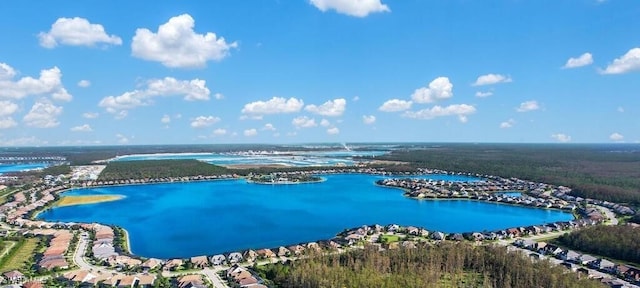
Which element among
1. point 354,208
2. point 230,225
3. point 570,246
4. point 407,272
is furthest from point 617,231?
point 230,225

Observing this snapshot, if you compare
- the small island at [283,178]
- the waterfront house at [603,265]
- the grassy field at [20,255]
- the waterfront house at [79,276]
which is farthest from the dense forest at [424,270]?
the small island at [283,178]

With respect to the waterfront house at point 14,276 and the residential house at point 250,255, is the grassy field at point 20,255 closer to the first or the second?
the waterfront house at point 14,276

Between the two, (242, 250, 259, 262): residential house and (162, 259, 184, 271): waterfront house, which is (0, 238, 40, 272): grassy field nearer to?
(162, 259, 184, 271): waterfront house

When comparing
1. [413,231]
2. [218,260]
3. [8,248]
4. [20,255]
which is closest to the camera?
[218,260]

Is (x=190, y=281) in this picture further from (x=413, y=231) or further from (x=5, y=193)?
(x=5, y=193)

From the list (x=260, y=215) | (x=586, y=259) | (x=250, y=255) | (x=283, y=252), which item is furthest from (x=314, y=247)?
(x=260, y=215)

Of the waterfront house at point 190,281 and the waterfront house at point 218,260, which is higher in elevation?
the waterfront house at point 218,260
